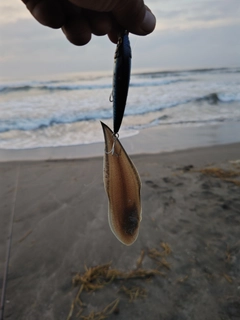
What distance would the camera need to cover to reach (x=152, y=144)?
748 cm

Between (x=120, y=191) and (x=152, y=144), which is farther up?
(x=120, y=191)

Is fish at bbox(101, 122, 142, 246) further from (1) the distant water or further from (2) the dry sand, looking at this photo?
(1) the distant water

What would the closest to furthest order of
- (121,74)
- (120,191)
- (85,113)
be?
(121,74) < (120,191) < (85,113)

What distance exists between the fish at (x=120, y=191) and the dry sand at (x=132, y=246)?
1893mm

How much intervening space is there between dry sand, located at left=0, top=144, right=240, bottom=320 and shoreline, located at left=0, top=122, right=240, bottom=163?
1.43 metres

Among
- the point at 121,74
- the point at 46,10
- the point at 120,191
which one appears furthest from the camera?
the point at 46,10

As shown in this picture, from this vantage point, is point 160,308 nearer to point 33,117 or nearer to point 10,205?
point 10,205

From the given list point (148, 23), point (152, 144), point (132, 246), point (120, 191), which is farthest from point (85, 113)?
point (120, 191)

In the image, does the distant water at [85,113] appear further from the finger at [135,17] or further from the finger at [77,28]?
the finger at [135,17]

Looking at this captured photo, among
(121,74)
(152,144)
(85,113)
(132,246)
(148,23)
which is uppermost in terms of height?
(148,23)

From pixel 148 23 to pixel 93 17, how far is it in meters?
0.33

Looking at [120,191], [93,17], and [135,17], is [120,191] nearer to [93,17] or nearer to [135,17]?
[135,17]

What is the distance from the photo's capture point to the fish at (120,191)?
0.93 metres

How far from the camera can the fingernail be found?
108cm
